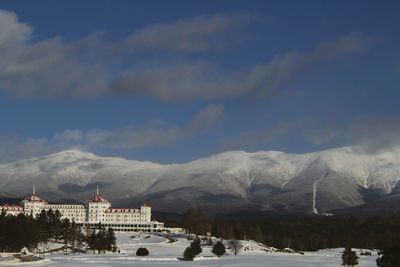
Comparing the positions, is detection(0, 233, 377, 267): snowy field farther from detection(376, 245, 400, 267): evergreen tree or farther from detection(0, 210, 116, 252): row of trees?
detection(376, 245, 400, 267): evergreen tree

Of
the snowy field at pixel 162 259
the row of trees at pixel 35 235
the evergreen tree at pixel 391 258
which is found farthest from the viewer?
the row of trees at pixel 35 235

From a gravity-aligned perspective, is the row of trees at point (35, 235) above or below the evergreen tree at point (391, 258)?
above

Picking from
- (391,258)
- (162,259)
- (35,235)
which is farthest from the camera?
(35,235)

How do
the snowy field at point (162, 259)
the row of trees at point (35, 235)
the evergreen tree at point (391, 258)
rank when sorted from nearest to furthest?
the evergreen tree at point (391, 258), the snowy field at point (162, 259), the row of trees at point (35, 235)

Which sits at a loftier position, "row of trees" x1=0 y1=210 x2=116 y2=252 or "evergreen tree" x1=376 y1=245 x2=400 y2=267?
"row of trees" x1=0 y1=210 x2=116 y2=252

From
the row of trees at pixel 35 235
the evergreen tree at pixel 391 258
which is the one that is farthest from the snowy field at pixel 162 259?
the evergreen tree at pixel 391 258

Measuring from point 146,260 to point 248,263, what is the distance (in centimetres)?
2004

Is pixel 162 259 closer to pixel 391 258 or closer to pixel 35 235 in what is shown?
pixel 35 235

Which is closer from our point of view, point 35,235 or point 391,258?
point 391,258

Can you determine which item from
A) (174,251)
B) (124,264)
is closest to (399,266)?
(124,264)

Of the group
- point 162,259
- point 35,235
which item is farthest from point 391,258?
point 35,235

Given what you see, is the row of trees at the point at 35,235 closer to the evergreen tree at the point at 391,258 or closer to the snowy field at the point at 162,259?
the snowy field at the point at 162,259

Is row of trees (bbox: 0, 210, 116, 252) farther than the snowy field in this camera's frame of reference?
Yes

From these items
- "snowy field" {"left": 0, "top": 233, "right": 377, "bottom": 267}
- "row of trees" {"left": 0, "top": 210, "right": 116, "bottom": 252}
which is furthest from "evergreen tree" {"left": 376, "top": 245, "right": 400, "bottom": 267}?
"row of trees" {"left": 0, "top": 210, "right": 116, "bottom": 252}
